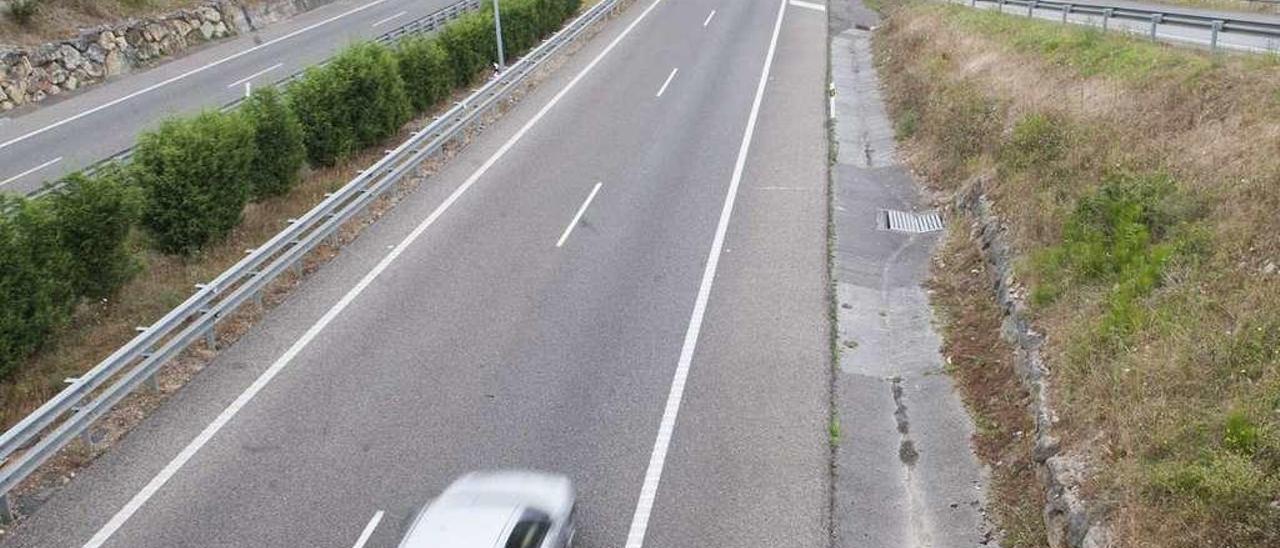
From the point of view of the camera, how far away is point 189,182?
1792 centimetres

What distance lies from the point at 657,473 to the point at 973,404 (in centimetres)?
461

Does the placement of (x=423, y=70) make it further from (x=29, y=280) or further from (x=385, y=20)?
(x=385, y=20)

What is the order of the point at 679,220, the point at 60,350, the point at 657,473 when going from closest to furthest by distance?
1. the point at 657,473
2. the point at 60,350
3. the point at 679,220

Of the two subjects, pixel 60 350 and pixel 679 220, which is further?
pixel 679 220

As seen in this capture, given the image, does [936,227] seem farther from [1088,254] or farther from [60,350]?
[60,350]

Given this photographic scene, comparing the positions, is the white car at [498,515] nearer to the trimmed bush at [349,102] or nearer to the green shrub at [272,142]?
the green shrub at [272,142]

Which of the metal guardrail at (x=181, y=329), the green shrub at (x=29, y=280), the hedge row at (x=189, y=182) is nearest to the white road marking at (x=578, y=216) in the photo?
the metal guardrail at (x=181, y=329)

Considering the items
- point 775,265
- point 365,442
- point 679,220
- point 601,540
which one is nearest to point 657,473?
point 601,540

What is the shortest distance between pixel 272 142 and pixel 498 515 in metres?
13.5

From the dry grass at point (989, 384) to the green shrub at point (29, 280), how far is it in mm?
12275

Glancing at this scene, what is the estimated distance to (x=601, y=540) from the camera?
1086 centimetres

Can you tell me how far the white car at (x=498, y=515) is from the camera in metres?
9.67

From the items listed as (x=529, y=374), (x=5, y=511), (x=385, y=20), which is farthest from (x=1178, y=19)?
(x=385, y=20)

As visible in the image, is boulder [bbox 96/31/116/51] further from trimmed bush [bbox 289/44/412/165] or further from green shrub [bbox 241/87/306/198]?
green shrub [bbox 241/87/306/198]
